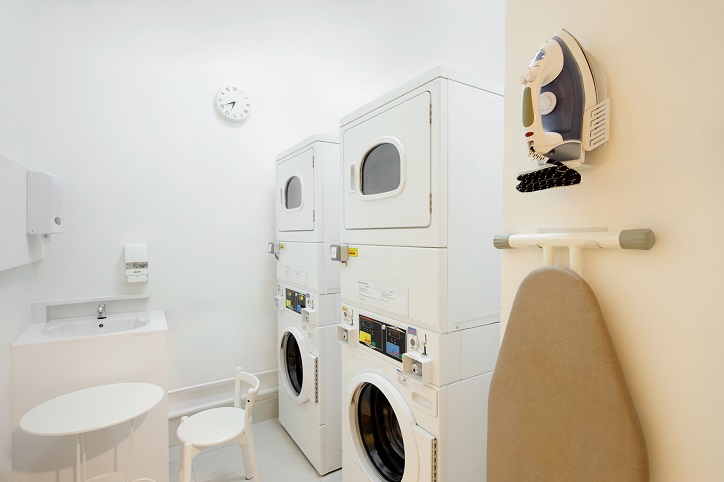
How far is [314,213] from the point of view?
2186mm

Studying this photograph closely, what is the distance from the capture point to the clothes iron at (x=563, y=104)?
833 mm

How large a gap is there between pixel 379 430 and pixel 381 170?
1.29 m

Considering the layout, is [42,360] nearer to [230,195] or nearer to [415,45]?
[230,195]

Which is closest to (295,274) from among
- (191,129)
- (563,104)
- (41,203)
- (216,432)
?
(216,432)

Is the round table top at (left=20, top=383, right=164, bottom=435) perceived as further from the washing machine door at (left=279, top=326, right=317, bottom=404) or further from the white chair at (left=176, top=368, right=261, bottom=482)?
the washing machine door at (left=279, top=326, right=317, bottom=404)

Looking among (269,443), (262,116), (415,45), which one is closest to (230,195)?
(262,116)

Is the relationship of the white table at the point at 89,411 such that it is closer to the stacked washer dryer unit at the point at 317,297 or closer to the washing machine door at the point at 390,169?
the stacked washer dryer unit at the point at 317,297

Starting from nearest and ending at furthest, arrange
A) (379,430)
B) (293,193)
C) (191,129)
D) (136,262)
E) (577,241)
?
(577,241), (379,430), (136,262), (293,193), (191,129)

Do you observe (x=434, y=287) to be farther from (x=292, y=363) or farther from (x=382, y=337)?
(x=292, y=363)

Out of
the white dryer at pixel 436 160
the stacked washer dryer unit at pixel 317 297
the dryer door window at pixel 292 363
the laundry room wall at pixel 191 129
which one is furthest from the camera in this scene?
the dryer door window at pixel 292 363

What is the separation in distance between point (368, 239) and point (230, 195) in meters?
1.59

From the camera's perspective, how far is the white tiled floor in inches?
86.4

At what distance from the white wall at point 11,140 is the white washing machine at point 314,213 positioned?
1.40m

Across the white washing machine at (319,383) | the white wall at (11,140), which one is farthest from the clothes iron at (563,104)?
the white wall at (11,140)
